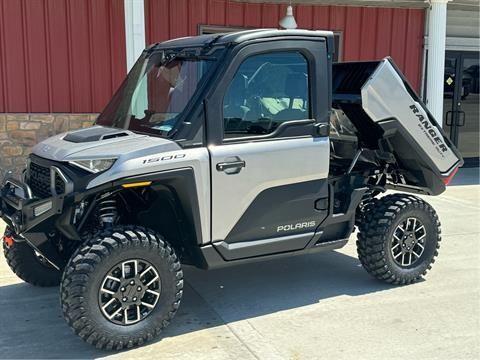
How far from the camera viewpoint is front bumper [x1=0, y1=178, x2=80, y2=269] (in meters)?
3.42

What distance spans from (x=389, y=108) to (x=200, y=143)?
1.68 metres

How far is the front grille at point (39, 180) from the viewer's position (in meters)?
3.68

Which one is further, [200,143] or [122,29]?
[122,29]

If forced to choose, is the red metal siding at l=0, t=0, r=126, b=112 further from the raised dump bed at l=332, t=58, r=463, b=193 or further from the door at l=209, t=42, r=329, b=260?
the door at l=209, t=42, r=329, b=260

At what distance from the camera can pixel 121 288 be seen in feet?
11.6

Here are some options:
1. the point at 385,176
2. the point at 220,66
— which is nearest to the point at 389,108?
the point at 385,176

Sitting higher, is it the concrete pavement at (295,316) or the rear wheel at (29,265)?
the rear wheel at (29,265)

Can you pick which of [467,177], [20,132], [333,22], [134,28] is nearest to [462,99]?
[467,177]

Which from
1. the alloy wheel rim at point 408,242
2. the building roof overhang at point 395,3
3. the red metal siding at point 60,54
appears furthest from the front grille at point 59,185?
the building roof overhang at point 395,3

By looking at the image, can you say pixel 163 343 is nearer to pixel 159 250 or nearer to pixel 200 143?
pixel 159 250

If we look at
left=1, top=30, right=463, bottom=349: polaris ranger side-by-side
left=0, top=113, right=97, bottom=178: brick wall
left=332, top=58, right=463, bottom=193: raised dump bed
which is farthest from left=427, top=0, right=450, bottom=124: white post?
left=0, top=113, right=97, bottom=178: brick wall

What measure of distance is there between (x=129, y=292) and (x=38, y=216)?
758 mm

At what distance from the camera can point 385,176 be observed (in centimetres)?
502

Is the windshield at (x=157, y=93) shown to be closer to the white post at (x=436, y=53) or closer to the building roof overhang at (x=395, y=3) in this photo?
the building roof overhang at (x=395, y=3)
